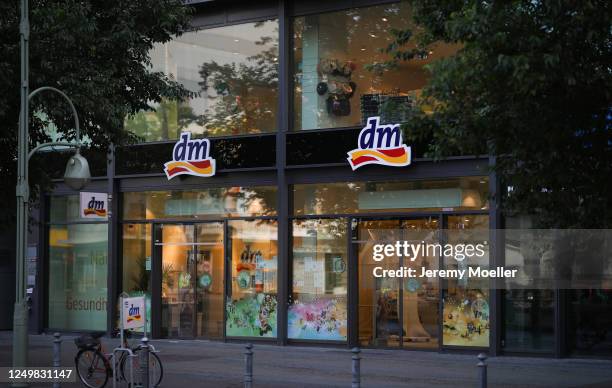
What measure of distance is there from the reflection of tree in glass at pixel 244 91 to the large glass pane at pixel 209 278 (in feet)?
8.69

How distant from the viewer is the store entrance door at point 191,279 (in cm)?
2414

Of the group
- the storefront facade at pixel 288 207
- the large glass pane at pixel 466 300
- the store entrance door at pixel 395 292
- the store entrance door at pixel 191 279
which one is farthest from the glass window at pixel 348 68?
the store entrance door at pixel 191 279

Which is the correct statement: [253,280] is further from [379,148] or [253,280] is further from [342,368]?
[342,368]

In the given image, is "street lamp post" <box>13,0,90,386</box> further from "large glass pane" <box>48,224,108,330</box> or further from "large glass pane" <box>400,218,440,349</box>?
"large glass pane" <box>48,224,108,330</box>

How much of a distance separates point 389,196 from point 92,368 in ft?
28.8

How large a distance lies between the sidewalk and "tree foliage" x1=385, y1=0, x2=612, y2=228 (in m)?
3.95

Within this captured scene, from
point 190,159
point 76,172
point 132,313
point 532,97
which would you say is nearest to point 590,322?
point 532,97

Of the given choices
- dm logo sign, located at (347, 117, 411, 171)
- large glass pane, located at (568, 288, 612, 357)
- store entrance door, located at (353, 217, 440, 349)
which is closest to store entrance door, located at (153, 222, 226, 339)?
store entrance door, located at (353, 217, 440, 349)

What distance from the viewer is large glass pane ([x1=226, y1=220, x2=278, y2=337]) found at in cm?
2327

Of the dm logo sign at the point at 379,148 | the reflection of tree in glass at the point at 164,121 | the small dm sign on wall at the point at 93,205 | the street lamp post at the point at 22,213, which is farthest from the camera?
the small dm sign on wall at the point at 93,205

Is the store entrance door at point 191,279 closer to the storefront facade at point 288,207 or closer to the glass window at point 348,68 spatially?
the storefront facade at point 288,207

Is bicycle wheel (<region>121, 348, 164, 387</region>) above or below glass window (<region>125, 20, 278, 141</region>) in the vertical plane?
below

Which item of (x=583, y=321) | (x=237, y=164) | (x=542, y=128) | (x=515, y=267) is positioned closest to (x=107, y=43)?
(x=237, y=164)

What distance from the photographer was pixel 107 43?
17172mm
